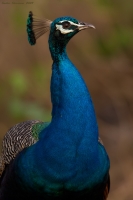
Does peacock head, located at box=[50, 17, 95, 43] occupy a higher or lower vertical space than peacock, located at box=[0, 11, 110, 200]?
higher

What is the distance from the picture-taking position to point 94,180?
2.91 meters

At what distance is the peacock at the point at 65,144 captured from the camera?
2.83 m

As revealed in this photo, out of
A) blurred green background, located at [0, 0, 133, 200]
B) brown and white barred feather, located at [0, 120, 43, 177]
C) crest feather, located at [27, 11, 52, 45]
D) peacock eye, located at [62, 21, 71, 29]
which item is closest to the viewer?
peacock eye, located at [62, 21, 71, 29]

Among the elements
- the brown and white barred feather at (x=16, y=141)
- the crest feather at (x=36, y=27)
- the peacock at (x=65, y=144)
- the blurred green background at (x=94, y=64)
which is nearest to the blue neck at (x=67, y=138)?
the peacock at (x=65, y=144)

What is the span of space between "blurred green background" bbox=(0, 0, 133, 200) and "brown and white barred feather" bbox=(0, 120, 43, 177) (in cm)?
159

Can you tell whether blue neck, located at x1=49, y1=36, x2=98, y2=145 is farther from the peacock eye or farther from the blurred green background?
the blurred green background

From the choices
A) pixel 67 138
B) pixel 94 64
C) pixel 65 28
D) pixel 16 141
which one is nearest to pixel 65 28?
pixel 65 28

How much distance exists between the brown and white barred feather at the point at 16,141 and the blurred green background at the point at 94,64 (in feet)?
5.22

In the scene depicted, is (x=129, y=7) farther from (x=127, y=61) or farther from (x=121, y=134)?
(x=121, y=134)

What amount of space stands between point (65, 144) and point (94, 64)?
3.18 metres

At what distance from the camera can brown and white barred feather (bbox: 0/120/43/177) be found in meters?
3.14

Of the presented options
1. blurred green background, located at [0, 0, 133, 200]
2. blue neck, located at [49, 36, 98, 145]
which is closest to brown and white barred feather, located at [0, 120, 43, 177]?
blue neck, located at [49, 36, 98, 145]

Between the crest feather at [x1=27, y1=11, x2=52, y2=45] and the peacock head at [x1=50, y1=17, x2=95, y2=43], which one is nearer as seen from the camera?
the peacock head at [x1=50, y1=17, x2=95, y2=43]

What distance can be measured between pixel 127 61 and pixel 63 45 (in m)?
3.09
